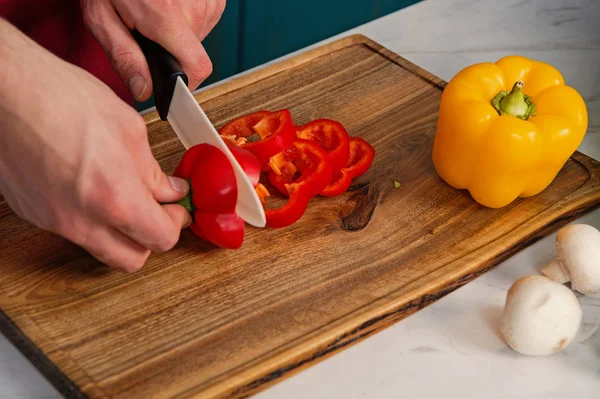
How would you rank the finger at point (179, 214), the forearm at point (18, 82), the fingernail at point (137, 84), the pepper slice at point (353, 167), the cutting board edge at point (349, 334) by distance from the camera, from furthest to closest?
the pepper slice at point (353, 167), the fingernail at point (137, 84), the finger at point (179, 214), the cutting board edge at point (349, 334), the forearm at point (18, 82)

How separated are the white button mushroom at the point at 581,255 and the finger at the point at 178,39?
68cm

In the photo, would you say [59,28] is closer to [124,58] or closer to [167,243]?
[124,58]

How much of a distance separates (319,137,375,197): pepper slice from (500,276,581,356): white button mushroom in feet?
1.28

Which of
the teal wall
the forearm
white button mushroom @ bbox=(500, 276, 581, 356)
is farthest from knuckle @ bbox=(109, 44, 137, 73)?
the teal wall

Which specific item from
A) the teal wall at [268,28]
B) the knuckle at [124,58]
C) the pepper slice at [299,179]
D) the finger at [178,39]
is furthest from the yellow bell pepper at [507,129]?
the teal wall at [268,28]

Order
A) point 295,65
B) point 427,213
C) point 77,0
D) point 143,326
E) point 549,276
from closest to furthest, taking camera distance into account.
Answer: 1. point 143,326
2. point 549,276
3. point 427,213
4. point 77,0
5. point 295,65

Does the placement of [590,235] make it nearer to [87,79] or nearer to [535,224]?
[535,224]

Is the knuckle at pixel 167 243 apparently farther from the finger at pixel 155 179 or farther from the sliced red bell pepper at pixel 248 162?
the sliced red bell pepper at pixel 248 162

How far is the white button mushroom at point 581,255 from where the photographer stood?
4.38 feet

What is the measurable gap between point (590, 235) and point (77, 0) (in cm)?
105

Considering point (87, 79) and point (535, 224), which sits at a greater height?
point (87, 79)

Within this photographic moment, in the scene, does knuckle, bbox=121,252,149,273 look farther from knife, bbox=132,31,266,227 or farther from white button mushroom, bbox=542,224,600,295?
white button mushroom, bbox=542,224,600,295

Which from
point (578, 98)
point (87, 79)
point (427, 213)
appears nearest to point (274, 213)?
point (427, 213)

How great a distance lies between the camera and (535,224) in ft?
4.90
